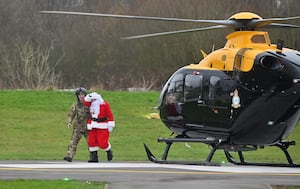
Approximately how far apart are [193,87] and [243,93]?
147 centimetres

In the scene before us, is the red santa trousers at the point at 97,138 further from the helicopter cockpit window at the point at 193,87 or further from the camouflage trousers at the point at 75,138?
the helicopter cockpit window at the point at 193,87

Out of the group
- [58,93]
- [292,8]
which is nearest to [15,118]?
[58,93]

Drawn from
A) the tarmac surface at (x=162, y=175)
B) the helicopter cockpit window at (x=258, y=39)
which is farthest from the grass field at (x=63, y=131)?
the helicopter cockpit window at (x=258, y=39)

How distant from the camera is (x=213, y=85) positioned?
1794 cm

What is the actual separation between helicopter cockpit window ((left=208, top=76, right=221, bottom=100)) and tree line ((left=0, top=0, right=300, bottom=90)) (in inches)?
1053

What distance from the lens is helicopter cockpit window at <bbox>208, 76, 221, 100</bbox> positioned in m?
17.9

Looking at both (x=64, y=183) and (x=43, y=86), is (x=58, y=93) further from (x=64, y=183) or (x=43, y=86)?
(x=64, y=183)

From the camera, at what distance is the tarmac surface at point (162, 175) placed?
14242 millimetres

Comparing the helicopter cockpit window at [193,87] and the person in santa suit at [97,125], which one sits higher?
the helicopter cockpit window at [193,87]

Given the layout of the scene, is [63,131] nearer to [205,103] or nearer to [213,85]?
[205,103]

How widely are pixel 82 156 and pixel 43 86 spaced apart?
21.2 metres

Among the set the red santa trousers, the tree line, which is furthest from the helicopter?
the tree line

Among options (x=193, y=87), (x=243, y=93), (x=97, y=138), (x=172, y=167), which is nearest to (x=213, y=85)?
(x=193, y=87)

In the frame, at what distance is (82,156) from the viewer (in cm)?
2445
